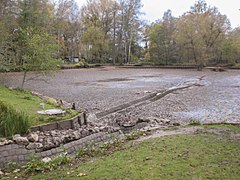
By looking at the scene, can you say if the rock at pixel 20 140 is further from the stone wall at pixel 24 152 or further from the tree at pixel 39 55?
the tree at pixel 39 55

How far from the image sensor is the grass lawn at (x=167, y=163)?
394 cm

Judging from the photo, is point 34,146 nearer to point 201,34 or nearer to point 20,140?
point 20,140

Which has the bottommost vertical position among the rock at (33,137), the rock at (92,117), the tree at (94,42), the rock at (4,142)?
the rock at (92,117)

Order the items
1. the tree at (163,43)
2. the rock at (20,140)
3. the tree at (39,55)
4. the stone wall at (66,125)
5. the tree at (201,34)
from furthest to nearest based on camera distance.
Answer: the tree at (163,43)
the tree at (201,34)
the tree at (39,55)
the stone wall at (66,125)
the rock at (20,140)

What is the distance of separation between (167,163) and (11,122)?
13.1 feet

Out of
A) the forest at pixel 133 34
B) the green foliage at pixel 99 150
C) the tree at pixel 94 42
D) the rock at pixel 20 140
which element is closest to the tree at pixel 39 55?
the rock at pixel 20 140

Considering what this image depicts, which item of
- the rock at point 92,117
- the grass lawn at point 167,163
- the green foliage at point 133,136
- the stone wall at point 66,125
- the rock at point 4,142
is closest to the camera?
the grass lawn at point 167,163

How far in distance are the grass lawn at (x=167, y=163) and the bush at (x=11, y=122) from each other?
2.15 metres

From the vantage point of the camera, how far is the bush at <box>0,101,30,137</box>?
6.17m

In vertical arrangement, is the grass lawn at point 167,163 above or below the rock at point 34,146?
above

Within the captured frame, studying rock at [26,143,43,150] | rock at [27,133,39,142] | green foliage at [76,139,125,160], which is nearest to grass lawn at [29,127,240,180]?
green foliage at [76,139,125,160]

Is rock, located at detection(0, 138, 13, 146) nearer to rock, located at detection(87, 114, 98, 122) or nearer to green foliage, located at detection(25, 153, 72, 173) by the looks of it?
green foliage, located at detection(25, 153, 72, 173)

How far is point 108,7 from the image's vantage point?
50.8 metres

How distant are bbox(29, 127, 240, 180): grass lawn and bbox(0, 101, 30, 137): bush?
2146 millimetres
